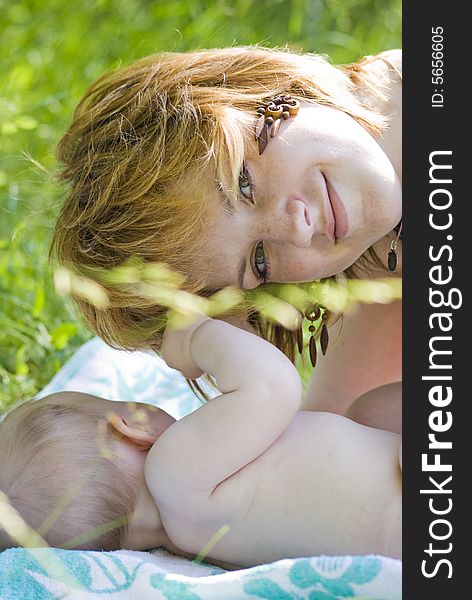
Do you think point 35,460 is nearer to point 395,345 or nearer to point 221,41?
point 395,345

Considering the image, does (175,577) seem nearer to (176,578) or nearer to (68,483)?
(176,578)

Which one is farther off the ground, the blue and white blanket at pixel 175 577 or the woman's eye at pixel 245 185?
the woman's eye at pixel 245 185

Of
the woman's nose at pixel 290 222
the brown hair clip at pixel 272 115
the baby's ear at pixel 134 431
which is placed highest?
Result: the brown hair clip at pixel 272 115

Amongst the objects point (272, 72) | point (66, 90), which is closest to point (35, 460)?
point (272, 72)

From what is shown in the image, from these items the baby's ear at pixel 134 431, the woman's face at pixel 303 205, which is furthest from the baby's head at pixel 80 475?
the woman's face at pixel 303 205

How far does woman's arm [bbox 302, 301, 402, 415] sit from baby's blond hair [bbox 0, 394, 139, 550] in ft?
1.70

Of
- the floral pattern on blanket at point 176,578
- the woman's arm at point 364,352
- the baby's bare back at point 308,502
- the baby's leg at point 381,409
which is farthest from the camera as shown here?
the woman's arm at point 364,352

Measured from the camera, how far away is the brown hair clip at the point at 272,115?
1237 mm

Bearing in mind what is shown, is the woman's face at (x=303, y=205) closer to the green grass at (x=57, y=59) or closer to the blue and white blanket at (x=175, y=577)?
the blue and white blanket at (x=175, y=577)

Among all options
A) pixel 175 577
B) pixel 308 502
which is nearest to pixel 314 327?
pixel 308 502

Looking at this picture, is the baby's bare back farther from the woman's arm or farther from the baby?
the woman's arm

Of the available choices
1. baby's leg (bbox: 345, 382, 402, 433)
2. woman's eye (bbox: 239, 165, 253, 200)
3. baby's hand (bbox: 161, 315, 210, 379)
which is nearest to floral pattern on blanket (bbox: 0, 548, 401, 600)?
baby's hand (bbox: 161, 315, 210, 379)

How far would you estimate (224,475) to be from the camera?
1.14 meters

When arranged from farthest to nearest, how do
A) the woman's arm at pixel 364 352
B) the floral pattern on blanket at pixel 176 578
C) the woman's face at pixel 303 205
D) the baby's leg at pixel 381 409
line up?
the woman's arm at pixel 364 352 → the baby's leg at pixel 381 409 → the woman's face at pixel 303 205 → the floral pattern on blanket at pixel 176 578
